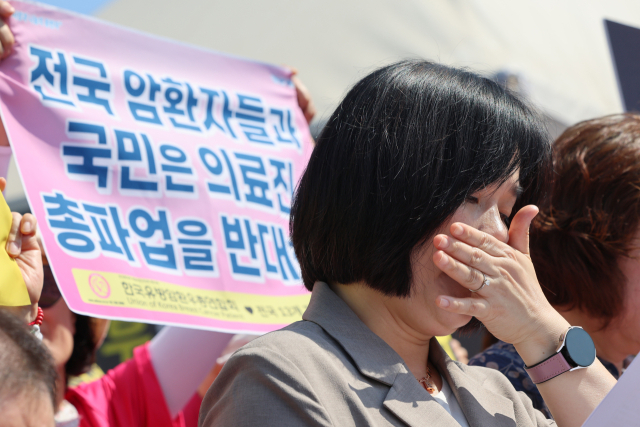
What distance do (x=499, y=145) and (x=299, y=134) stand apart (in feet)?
4.54

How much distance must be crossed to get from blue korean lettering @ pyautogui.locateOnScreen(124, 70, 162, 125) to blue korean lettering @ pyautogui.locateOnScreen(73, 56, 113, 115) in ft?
0.24

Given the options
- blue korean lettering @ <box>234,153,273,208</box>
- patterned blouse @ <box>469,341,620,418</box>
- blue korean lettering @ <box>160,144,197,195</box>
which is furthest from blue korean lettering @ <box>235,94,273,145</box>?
patterned blouse @ <box>469,341,620,418</box>

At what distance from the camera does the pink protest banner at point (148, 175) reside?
1.75 meters

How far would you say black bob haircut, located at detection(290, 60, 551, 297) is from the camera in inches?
46.2

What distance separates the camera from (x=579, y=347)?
4.30 feet

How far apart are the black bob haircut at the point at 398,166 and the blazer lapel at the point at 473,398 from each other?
247 mm

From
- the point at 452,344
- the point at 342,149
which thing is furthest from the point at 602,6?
the point at 342,149

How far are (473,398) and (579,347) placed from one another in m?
0.27

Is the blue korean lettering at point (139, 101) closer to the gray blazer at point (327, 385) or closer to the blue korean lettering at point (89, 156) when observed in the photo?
the blue korean lettering at point (89, 156)

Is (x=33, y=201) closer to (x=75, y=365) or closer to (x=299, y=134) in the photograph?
(x=75, y=365)

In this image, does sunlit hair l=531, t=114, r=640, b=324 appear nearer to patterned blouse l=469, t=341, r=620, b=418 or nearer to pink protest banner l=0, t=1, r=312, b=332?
patterned blouse l=469, t=341, r=620, b=418

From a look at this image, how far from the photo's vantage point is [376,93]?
127 cm

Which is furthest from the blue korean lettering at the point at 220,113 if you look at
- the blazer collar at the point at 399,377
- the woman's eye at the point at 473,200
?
the woman's eye at the point at 473,200

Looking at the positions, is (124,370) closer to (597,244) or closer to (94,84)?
(94,84)
